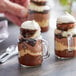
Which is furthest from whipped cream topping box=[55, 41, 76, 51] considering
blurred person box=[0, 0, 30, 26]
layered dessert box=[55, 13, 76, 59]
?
blurred person box=[0, 0, 30, 26]

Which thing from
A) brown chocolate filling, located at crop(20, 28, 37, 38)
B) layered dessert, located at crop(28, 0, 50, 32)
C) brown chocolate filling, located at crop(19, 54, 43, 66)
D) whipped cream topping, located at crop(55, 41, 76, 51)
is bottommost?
brown chocolate filling, located at crop(19, 54, 43, 66)

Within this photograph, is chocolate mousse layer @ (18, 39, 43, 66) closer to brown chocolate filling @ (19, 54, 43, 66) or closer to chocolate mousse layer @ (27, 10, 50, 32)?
brown chocolate filling @ (19, 54, 43, 66)

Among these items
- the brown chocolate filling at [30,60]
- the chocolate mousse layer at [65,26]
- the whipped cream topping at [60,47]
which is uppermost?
the chocolate mousse layer at [65,26]

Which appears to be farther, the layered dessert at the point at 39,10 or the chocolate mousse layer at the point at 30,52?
the layered dessert at the point at 39,10

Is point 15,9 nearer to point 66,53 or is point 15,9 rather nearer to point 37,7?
point 37,7

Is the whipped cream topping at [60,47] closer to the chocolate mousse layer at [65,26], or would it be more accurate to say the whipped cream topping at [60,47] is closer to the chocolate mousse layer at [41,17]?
the chocolate mousse layer at [65,26]

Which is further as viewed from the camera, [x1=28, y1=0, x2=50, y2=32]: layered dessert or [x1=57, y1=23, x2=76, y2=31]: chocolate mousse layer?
[x1=28, y1=0, x2=50, y2=32]: layered dessert

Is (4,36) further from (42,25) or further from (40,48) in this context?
(40,48)

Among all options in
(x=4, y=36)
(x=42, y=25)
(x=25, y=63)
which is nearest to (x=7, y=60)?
(x=25, y=63)

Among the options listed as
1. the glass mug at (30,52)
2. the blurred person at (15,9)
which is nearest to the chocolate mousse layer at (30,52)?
the glass mug at (30,52)
